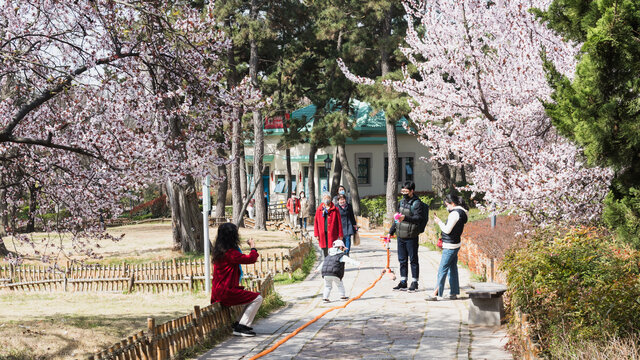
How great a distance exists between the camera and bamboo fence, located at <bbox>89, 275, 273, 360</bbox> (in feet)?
22.0

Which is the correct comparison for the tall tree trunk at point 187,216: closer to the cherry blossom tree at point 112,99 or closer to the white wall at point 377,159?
the cherry blossom tree at point 112,99

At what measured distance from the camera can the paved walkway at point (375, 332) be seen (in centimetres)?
751

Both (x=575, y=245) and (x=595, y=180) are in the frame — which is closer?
(x=575, y=245)

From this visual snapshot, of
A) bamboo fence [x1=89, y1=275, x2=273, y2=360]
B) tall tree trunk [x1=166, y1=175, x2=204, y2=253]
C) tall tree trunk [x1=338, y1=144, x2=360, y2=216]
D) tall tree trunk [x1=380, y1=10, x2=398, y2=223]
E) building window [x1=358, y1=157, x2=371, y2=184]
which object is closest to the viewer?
bamboo fence [x1=89, y1=275, x2=273, y2=360]

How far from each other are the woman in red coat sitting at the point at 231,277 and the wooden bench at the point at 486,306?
9.78ft

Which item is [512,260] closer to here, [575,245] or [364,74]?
[575,245]

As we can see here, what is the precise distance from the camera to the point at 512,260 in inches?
324

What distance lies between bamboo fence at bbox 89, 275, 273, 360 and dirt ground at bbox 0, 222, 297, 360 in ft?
6.06

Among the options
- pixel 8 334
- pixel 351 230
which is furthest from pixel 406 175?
pixel 8 334

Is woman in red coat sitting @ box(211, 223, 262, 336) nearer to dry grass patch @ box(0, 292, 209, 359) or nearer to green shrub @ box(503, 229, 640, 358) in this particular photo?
dry grass patch @ box(0, 292, 209, 359)

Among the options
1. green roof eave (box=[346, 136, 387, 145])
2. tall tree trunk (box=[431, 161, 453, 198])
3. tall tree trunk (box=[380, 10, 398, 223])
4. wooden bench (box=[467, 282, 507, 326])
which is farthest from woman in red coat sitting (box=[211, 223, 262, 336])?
green roof eave (box=[346, 136, 387, 145])

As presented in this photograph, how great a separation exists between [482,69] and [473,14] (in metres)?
1.19

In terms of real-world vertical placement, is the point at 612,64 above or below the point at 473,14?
below

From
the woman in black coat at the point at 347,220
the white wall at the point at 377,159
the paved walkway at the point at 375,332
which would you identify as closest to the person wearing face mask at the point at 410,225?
the paved walkway at the point at 375,332
